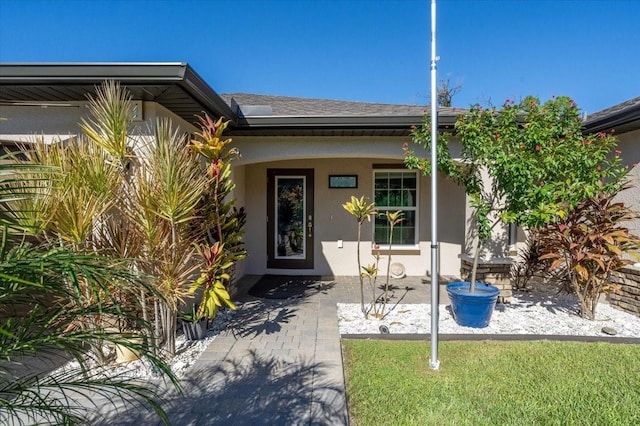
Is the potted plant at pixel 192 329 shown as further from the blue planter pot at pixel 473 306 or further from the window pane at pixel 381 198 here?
the window pane at pixel 381 198

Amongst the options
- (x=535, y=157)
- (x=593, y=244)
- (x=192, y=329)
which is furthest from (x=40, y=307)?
(x=593, y=244)

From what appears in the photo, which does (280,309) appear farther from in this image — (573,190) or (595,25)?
(595,25)

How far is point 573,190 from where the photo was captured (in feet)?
15.0

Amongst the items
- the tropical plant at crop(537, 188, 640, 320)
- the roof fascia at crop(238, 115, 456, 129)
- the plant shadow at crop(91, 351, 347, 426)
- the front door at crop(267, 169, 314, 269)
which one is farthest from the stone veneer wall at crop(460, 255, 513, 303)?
the front door at crop(267, 169, 314, 269)

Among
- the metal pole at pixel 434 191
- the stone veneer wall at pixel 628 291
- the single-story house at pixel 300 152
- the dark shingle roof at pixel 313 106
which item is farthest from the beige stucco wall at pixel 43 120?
the stone veneer wall at pixel 628 291

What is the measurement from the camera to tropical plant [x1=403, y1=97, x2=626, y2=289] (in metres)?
4.52

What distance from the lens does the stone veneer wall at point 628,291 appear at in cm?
573

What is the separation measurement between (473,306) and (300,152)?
13.1 ft

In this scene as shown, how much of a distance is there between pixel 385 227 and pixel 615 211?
15.6ft

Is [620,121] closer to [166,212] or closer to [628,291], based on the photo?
[628,291]

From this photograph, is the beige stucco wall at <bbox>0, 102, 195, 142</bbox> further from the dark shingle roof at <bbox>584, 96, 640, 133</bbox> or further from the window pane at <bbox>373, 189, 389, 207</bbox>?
the dark shingle roof at <bbox>584, 96, 640, 133</bbox>

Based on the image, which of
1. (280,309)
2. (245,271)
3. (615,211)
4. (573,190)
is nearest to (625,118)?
(615,211)

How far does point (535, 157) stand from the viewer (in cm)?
461

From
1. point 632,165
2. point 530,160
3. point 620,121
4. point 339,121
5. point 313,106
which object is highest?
point 313,106
